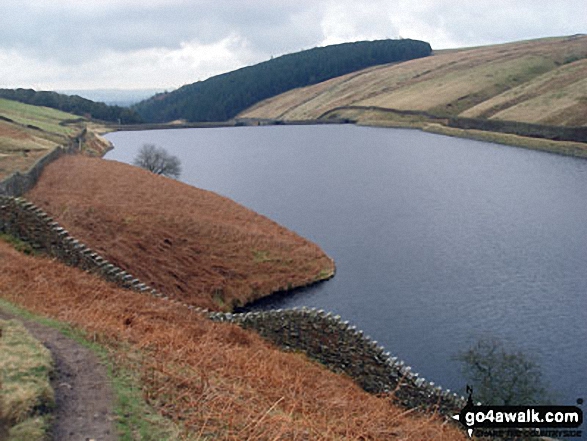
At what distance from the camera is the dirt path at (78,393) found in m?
10.2

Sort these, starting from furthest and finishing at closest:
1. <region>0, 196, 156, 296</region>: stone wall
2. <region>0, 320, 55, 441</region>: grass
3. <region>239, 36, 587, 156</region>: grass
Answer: <region>239, 36, 587, 156</region>: grass
<region>0, 196, 156, 296</region>: stone wall
<region>0, 320, 55, 441</region>: grass

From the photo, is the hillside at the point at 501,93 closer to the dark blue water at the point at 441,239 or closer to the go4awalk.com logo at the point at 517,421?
the dark blue water at the point at 441,239

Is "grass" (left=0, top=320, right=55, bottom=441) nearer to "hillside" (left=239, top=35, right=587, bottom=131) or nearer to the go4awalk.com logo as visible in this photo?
the go4awalk.com logo

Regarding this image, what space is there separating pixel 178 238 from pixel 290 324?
19.5 m

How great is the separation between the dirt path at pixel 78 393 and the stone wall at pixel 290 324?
1076cm

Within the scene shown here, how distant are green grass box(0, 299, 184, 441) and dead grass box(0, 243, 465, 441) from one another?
0.63ft

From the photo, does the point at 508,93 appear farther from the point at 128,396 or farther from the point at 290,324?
the point at 128,396

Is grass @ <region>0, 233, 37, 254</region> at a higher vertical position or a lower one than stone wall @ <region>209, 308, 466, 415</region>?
higher

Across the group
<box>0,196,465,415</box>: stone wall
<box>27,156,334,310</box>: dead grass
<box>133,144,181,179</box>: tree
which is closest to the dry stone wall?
<box>27,156,334,310</box>: dead grass

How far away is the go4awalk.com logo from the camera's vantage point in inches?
832

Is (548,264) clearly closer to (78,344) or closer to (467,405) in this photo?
(467,405)

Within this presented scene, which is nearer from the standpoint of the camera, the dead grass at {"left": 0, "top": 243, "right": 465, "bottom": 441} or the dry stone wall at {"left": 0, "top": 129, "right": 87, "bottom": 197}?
the dead grass at {"left": 0, "top": 243, "right": 465, "bottom": 441}

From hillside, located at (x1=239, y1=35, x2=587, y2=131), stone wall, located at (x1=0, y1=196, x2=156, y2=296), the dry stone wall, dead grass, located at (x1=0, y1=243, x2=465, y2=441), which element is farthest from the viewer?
hillside, located at (x1=239, y1=35, x2=587, y2=131)

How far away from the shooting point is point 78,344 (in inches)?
554
